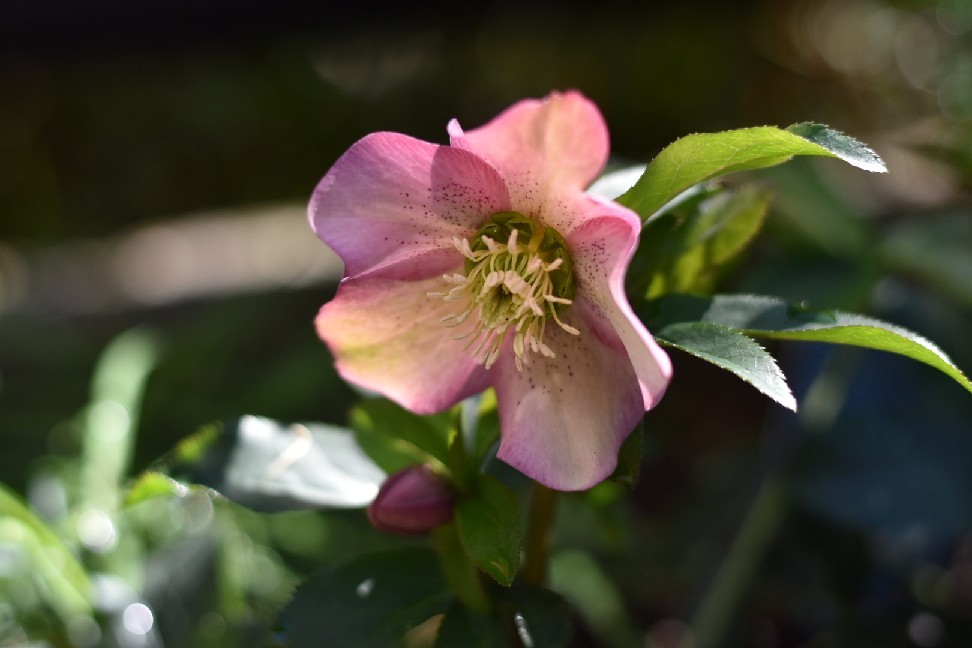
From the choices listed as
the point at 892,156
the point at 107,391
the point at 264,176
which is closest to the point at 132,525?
the point at 107,391

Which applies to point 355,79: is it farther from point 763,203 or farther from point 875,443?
point 763,203

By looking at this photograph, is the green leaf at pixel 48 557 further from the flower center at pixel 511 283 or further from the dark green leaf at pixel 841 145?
the dark green leaf at pixel 841 145

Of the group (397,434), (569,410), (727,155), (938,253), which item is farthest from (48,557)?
(938,253)

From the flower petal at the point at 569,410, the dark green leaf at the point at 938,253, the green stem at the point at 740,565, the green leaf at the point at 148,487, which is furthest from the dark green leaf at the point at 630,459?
the dark green leaf at the point at 938,253

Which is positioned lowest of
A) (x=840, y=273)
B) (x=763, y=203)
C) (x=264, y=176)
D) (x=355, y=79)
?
(x=264, y=176)

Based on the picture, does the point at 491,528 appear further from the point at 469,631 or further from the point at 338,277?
the point at 338,277
